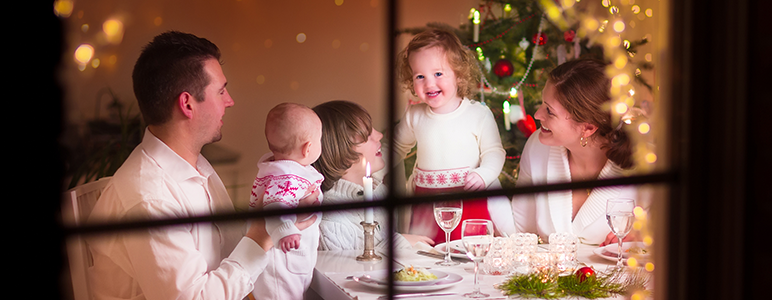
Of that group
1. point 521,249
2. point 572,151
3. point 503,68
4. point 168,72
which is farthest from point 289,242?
point 503,68

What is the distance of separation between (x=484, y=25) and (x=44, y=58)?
3.29 ft

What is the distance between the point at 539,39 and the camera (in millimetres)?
1577

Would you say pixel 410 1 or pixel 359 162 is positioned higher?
pixel 410 1

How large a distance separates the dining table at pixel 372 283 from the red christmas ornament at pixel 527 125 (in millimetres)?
372

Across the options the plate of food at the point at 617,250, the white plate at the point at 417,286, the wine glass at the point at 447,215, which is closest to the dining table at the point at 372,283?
the white plate at the point at 417,286

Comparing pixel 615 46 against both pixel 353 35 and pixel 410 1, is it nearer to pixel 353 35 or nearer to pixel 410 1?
pixel 410 1

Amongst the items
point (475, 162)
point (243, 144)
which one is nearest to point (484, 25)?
point (475, 162)

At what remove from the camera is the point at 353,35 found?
3.08 feet

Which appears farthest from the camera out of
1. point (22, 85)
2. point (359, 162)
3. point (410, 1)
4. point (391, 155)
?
point (359, 162)

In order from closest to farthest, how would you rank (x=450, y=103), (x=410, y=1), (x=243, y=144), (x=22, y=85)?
(x=22, y=85)
(x=243, y=144)
(x=410, y=1)
(x=450, y=103)

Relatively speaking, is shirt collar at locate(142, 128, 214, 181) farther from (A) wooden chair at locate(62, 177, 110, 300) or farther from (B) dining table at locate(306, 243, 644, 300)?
(B) dining table at locate(306, 243, 644, 300)

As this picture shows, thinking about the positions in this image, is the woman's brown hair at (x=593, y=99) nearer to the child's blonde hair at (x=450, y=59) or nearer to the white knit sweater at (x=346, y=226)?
the child's blonde hair at (x=450, y=59)

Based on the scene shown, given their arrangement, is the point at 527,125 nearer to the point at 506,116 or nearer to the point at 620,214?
the point at 506,116

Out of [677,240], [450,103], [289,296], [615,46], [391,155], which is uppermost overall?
[615,46]
